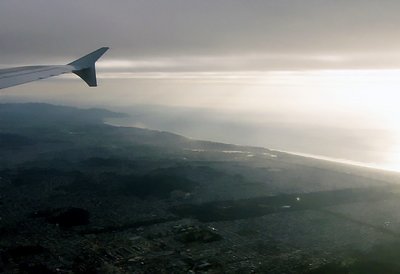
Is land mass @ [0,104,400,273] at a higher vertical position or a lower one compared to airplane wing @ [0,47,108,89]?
lower

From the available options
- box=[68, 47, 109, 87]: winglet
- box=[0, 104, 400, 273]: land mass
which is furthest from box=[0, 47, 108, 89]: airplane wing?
box=[0, 104, 400, 273]: land mass

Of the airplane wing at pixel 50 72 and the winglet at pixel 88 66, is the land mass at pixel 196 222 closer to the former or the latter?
the winglet at pixel 88 66

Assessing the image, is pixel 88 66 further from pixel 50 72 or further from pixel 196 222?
pixel 196 222

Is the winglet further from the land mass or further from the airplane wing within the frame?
the land mass

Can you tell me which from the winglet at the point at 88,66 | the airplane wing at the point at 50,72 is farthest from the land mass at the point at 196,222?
the airplane wing at the point at 50,72

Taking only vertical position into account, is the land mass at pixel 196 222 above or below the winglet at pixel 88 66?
below

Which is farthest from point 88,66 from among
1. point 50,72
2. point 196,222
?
point 196,222

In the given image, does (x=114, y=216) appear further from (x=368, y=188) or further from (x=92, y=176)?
(x=368, y=188)
